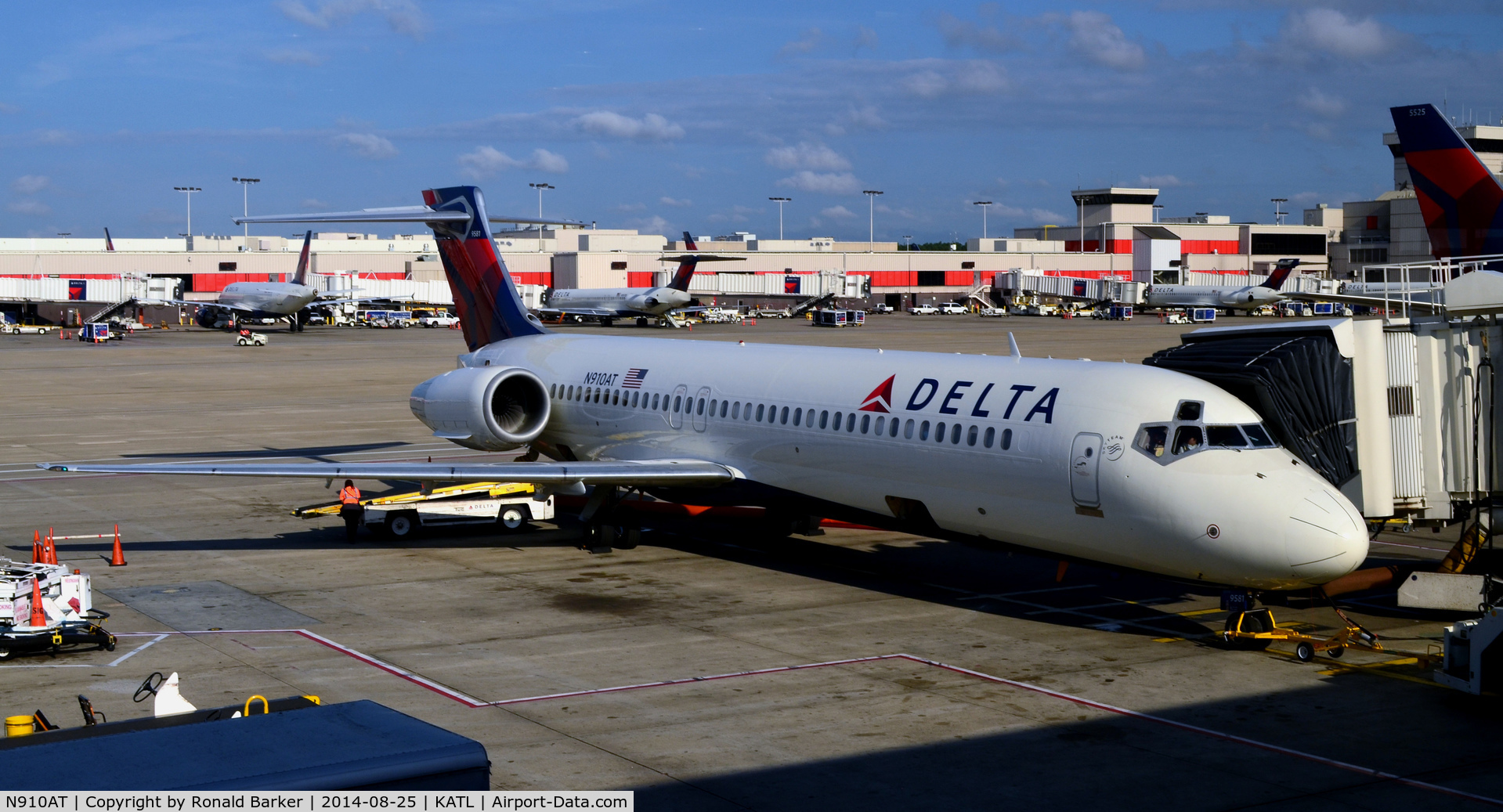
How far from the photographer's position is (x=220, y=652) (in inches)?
688

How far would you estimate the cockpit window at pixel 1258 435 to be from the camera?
57.7 ft

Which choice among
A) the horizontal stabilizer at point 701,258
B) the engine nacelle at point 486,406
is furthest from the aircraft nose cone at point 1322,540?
the horizontal stabilizer at point 701,258

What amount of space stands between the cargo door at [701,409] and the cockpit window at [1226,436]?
939 centimetres

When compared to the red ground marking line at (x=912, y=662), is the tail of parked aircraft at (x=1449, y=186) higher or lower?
higher

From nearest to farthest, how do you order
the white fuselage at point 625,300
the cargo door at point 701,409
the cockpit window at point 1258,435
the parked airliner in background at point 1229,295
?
1. the cockpit window at point 1258,435
2. the cargo door at point 701,409
3. the white fuselage at point 625,300
4. the parked airliner in background at point 1229,295

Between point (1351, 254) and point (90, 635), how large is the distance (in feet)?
387

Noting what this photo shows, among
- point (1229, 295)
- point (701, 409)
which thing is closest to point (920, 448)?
point (701, 409)

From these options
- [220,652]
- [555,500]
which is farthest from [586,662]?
[555,500]

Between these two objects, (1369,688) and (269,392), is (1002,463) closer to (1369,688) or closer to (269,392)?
(1369,688)

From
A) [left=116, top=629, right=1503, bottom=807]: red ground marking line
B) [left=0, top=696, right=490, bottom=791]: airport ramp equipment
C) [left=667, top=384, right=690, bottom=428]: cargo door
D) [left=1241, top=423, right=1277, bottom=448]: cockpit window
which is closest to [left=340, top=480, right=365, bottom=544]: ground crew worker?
[left=667, top=384, right=690, bottom=428]: cargo door

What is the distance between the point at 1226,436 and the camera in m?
17.6

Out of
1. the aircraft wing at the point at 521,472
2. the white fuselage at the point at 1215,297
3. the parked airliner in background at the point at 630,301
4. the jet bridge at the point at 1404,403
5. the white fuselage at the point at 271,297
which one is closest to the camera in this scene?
the jet bridge at the point at 1404,403

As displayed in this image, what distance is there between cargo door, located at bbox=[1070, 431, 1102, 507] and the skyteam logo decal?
3480 mm

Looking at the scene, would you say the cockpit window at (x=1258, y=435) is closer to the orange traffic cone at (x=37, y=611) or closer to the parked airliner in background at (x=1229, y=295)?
the orange traffic cone at (x=37, y=611)
